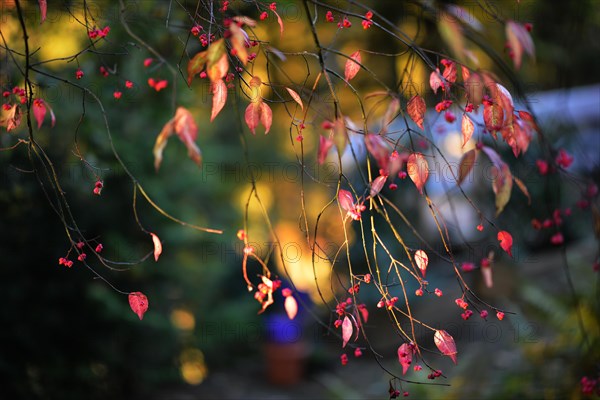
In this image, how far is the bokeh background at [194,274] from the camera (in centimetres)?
325

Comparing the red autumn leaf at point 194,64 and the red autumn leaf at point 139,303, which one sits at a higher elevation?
the red autumn leaf at point 194,64

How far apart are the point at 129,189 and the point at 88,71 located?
3.80ft

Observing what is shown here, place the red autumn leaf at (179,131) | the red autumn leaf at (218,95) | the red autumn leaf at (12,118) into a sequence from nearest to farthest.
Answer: the red autumn leaf at (179,131), the red autumn leaf at (218,95), the red autumn leaf at (12,118)

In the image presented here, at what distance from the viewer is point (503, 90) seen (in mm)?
1238

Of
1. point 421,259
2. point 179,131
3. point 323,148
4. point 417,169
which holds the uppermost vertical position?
point 179,131

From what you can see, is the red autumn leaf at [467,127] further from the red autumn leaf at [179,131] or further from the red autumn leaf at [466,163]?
the red autumn leaf at [179,131]

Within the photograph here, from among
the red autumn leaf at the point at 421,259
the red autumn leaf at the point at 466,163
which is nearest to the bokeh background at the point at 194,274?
the red autumn leaf at the point at 421,259

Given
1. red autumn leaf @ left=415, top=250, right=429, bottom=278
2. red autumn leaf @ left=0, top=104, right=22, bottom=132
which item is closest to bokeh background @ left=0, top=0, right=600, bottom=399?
red autumn leaf @ left=0, top=104, right=22, bottom=132

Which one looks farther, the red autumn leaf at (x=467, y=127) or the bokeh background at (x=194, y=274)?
the bokeh background at (x=194, y=274)

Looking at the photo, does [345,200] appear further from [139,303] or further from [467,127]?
[139,303]

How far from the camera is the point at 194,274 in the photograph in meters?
Answer: 4.69

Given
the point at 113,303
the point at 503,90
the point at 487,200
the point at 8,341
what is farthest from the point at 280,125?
the point at 503,90

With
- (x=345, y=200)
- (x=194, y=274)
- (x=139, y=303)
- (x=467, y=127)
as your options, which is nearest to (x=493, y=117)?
(x=467, y=127)

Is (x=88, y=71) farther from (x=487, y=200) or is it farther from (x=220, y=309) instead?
(x=487, y=200)
